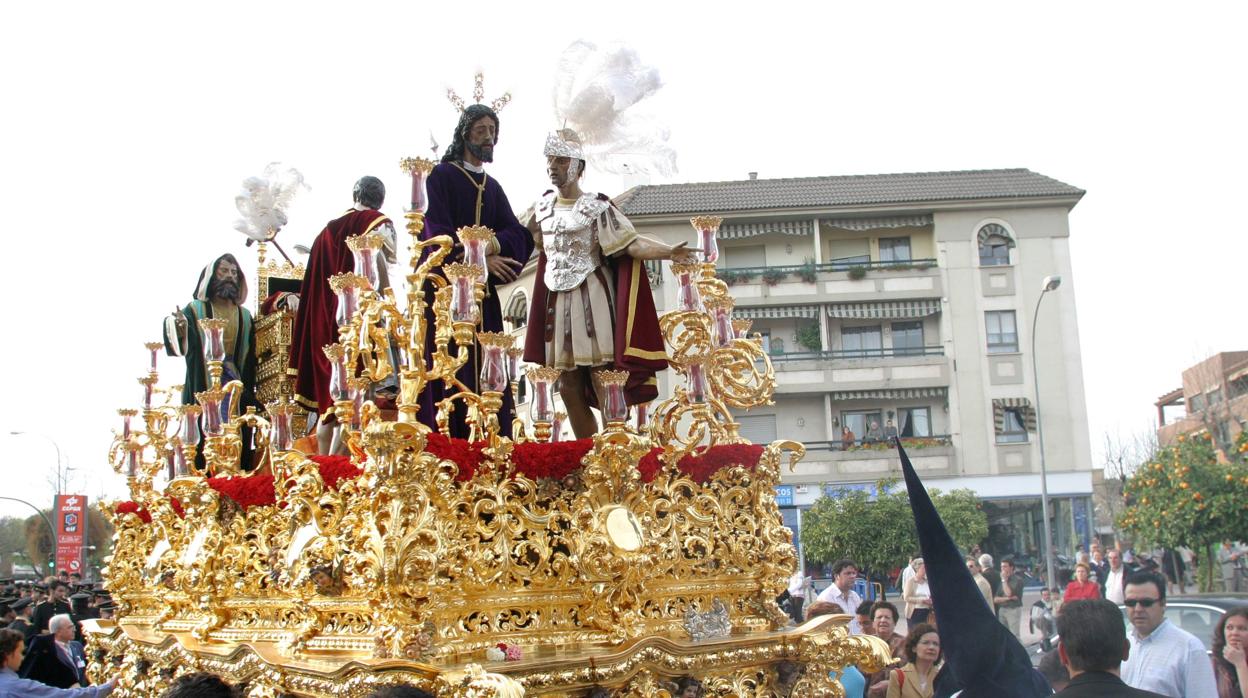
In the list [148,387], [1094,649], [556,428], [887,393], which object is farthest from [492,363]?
[887,393]

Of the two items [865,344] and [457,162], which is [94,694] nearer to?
[457,162]

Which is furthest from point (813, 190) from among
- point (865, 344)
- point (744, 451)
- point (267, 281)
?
point (744, 451)

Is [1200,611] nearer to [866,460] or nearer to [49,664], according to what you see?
[49,664]

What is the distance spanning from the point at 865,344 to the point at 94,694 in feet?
106

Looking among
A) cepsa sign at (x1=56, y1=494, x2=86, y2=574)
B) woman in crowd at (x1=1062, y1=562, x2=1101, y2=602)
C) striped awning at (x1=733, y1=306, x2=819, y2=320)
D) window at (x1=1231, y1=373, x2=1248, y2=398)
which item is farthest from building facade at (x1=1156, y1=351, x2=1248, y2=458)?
cepsa sign at (x1=56, y1=494, x2=86, y2=574)

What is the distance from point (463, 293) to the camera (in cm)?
484

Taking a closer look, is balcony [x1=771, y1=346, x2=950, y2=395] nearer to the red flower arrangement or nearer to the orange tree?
the orange tree

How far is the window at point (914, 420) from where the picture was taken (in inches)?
1433

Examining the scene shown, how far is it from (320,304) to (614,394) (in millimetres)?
2598

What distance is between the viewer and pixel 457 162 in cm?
697

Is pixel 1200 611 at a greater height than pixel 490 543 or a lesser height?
lesser

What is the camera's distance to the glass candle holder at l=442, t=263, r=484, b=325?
4813 millimetres

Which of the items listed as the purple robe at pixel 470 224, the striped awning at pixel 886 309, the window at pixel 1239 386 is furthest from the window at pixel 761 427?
the purple robe at pixel 470 224

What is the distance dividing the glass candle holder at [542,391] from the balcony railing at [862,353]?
30449 millimetres
